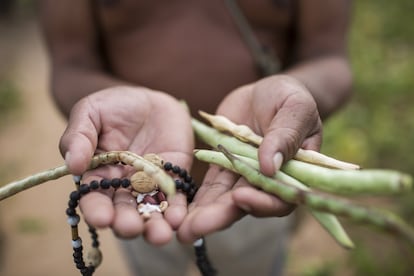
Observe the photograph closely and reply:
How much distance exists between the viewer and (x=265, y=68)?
1.47m

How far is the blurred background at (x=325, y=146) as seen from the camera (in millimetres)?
2131

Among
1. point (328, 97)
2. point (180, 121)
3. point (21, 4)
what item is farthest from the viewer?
point (21, 4)

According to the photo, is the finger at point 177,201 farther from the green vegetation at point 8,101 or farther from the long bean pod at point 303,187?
the green vegetation at point 8,101

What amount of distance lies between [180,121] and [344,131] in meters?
1.60

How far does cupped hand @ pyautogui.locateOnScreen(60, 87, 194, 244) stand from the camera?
2.77ft

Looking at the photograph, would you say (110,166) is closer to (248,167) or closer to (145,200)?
(145,200)

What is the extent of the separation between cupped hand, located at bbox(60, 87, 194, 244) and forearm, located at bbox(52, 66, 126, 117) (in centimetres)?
27

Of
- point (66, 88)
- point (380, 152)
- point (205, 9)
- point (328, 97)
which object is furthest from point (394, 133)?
point (66, 88)

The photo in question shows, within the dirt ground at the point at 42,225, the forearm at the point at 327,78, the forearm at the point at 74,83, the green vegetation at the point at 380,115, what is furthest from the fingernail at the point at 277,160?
the green vegetation at the point at 380,115

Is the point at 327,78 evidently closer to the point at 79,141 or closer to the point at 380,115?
the point at 79,141

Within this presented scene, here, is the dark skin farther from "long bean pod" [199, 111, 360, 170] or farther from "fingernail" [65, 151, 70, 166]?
"fingernail" [65, 151, 70, 166]

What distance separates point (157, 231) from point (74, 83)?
0.76m

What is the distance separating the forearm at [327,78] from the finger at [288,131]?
1.28 ft

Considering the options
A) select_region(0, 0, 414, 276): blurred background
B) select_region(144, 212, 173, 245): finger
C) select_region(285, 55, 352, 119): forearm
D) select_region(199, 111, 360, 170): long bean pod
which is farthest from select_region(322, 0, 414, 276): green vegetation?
select_region(144, 212, 173, 245): finger
